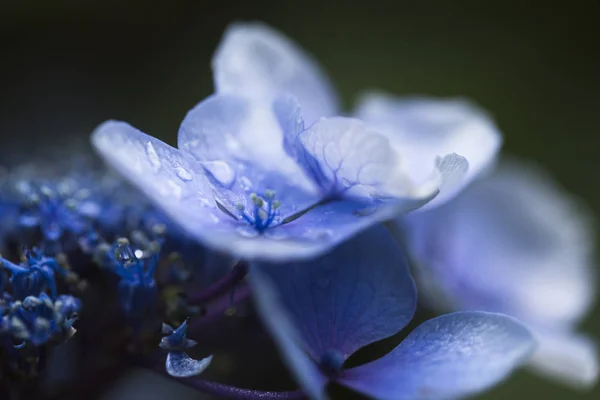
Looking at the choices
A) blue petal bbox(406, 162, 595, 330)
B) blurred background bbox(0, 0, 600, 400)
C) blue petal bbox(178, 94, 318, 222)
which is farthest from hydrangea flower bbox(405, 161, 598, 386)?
blurred background bbox(0, 0, 600, 400)

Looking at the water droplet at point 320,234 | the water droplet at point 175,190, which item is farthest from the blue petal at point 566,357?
the water droplet at point 175,190

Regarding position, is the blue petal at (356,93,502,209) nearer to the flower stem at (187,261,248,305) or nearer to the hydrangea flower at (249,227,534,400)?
the hydrangea flower at (249,227,534,400)

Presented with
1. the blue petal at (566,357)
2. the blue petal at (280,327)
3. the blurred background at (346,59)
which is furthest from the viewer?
the blurred background at (346,59)

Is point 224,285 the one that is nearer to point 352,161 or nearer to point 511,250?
point 352,161

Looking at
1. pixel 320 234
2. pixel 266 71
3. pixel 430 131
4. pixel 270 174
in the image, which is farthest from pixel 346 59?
pixel 320 234

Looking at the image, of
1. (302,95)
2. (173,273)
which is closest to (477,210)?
(302,95)

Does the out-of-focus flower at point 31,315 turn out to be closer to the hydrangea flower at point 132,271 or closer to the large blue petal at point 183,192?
the hydrangea flower at point 132,271

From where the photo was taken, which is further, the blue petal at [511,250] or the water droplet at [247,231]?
the blue petal at [511,250]
